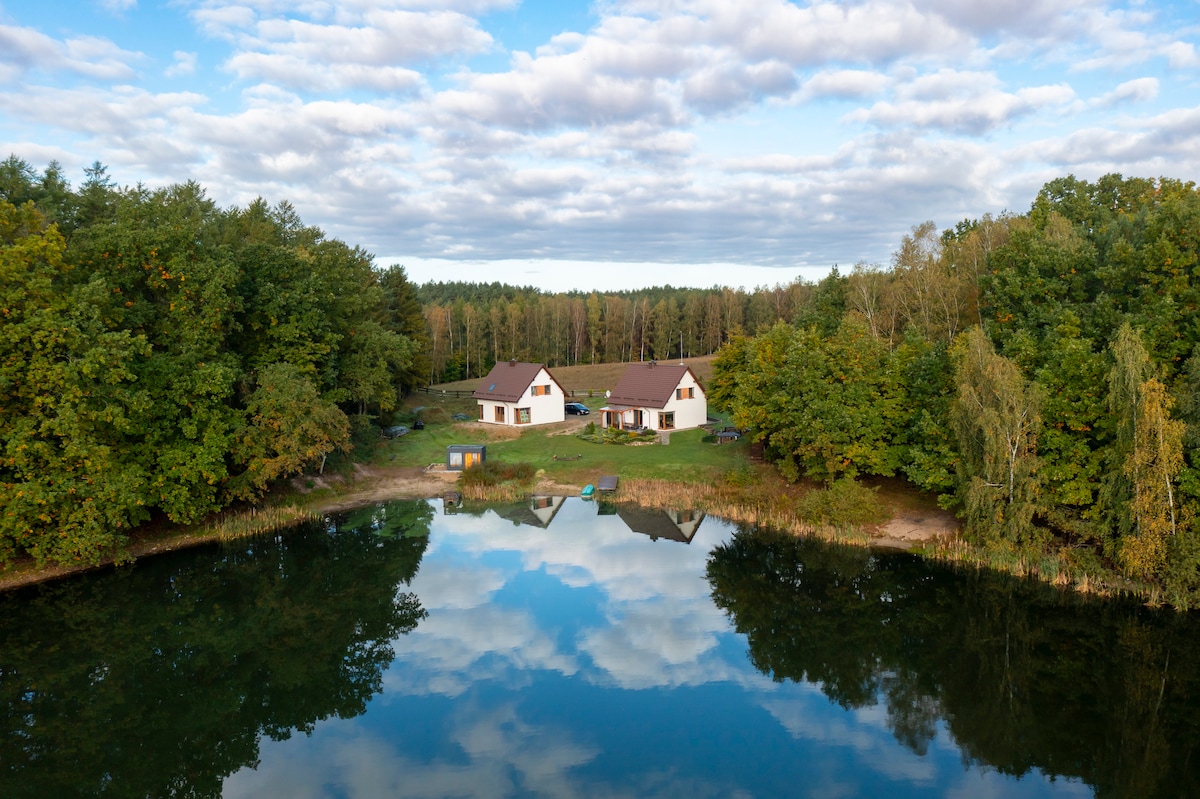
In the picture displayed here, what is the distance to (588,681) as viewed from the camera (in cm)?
2202

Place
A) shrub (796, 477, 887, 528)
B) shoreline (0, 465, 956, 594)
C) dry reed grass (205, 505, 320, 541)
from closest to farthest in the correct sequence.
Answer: shoreline (0, 465, 956, 594) → shrub (796, 477, 887, 528) → dry reed grass (205, 505, 320, 541)

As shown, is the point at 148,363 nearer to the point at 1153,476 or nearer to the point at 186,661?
the point at 186,661

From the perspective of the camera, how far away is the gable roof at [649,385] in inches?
2245

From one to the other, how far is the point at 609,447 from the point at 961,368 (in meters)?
26.0

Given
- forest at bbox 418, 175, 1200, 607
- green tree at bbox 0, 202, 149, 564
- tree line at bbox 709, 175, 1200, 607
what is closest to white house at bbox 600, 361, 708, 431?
forest at bbox 418, 175, 1200, 607

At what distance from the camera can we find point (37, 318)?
89.7ft

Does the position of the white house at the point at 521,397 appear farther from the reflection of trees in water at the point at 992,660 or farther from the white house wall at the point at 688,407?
the reflection of trees in water at the point at 992,660

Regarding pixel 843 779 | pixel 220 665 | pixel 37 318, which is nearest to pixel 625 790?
pixel 843 779

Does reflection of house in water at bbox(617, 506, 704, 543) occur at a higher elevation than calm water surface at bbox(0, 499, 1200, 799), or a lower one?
higher

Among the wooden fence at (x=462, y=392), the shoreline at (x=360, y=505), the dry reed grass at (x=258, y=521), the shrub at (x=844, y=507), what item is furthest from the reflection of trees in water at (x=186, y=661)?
the wooden fence at (x=462, y=392)

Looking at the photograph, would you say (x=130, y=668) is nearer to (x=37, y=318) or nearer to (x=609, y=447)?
(x=37, y=318)

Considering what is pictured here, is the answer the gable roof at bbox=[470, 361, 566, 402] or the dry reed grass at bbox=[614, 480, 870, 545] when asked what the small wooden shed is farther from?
the gable roof at bbox=[470, 361, 566, 402]

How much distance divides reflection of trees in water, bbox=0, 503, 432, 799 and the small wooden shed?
1383 cm

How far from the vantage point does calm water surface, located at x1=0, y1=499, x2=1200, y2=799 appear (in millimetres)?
17641
